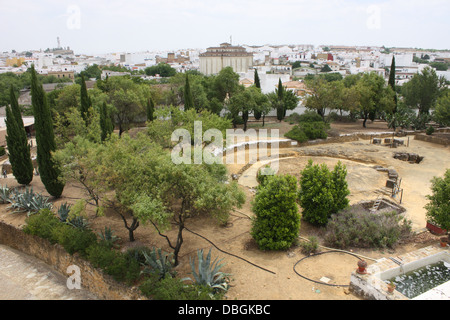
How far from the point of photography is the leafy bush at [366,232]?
1143 cm

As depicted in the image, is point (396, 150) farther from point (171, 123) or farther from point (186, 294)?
point (186, 294)

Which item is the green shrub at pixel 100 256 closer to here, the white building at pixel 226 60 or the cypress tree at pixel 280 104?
the cypress tree at pixel 280 104

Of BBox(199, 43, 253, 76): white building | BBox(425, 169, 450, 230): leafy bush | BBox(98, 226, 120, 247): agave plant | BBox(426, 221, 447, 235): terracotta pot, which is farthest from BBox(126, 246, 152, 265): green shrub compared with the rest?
BBox(199, 43, 253, 76): white building

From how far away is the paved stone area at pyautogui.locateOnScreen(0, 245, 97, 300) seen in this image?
10875 millimetres

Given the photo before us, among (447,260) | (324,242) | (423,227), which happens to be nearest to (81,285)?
(324,242)

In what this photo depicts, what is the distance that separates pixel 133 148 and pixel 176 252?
389 cm

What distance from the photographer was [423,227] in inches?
522

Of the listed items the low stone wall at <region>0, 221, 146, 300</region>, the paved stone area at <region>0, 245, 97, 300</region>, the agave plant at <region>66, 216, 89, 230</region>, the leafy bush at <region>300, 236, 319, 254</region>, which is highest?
the agave plant at <region>66, 216, 89, 230</region>

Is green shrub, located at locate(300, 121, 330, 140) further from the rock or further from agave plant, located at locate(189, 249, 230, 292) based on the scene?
agave plant, located at locate(189, 249, 230, 292)

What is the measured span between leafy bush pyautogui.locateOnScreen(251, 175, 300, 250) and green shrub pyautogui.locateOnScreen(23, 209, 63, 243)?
7.12 meters

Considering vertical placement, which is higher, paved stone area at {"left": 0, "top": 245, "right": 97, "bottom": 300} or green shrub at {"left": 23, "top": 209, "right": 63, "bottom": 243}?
green shrub at {"left": 23, "top": 209, "right": 63, "bottom": 243}

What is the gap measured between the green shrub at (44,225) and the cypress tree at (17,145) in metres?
4.82

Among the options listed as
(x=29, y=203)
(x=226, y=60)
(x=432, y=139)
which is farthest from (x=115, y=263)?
(x=226, y=60)
